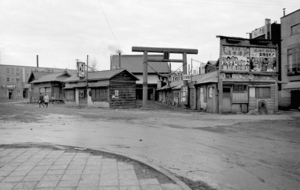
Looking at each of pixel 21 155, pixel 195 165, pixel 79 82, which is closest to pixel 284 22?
pixel 79 82

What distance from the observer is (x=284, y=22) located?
3008 centimetres

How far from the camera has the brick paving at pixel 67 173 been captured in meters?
4.33

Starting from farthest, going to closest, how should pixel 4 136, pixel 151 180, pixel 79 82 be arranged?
pixel 79 82, pixel 4 136, pixel 151 180

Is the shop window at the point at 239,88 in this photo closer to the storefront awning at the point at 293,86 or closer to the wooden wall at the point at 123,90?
the storefront awning at the point at 293,86

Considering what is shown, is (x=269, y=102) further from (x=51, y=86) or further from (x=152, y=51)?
(x=51, y=86)

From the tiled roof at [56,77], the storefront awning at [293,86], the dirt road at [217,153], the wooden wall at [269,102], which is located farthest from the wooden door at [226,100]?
the tiled roof at [56,77]

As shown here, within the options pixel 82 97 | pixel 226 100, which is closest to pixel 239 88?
pixel 226 100

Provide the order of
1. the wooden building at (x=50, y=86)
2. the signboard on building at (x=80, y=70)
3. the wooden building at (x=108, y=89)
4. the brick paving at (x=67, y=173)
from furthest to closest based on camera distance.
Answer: the wooden building at (x=50, y=86) < the signboard on building at (x=80, y=70) < the wooden building at (x=108, y=89) < the brick paving at (x=67, y=173)

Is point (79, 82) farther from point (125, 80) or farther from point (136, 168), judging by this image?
point (136, 168)

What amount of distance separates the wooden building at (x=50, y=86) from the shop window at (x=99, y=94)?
44.1 ft

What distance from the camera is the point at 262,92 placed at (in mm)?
23984

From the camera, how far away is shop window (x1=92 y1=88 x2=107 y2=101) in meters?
33.2

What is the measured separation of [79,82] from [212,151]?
108 feet

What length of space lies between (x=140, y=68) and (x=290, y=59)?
2986cm
